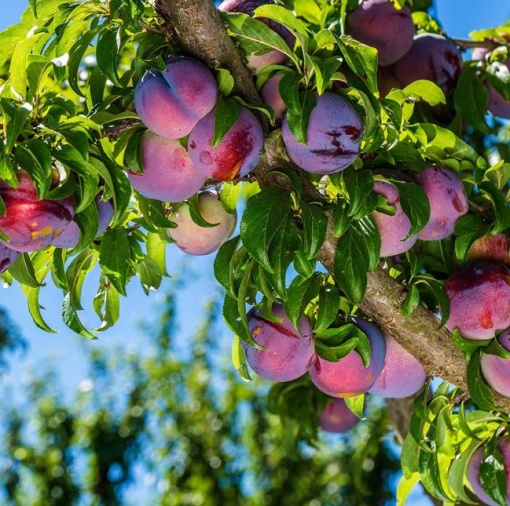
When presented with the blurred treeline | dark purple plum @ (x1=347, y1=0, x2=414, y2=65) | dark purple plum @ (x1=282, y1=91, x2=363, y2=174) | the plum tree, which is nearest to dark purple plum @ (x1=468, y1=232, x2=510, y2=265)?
the plum tree

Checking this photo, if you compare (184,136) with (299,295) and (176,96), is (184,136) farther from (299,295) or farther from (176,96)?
(299,295)

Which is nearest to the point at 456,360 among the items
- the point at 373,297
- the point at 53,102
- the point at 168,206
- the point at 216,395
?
the point at 373,297

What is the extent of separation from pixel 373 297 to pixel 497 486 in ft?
1.12

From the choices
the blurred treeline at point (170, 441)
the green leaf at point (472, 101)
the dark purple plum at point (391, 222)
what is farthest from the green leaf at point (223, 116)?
the blurred treeline at point (170, 441)

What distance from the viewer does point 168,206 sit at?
114 cm

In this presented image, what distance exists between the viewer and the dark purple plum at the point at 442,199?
111 centimetres

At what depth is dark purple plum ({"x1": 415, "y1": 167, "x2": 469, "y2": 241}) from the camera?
1108 millimetres

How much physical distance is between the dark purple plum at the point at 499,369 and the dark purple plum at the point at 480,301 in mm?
17

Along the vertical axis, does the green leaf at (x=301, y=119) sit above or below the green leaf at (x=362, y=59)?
below

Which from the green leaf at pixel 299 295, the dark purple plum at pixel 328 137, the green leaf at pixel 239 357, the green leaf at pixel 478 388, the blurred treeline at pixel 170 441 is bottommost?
the blurred treeline at pixel 170 441

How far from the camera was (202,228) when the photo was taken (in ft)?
3.70

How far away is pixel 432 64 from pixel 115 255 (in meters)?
0.70

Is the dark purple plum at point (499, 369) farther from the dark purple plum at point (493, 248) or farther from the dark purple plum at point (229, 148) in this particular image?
the dark purple plum at point (229, 148)

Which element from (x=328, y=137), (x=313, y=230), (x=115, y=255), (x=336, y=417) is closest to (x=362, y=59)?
(x=328, y=137)
